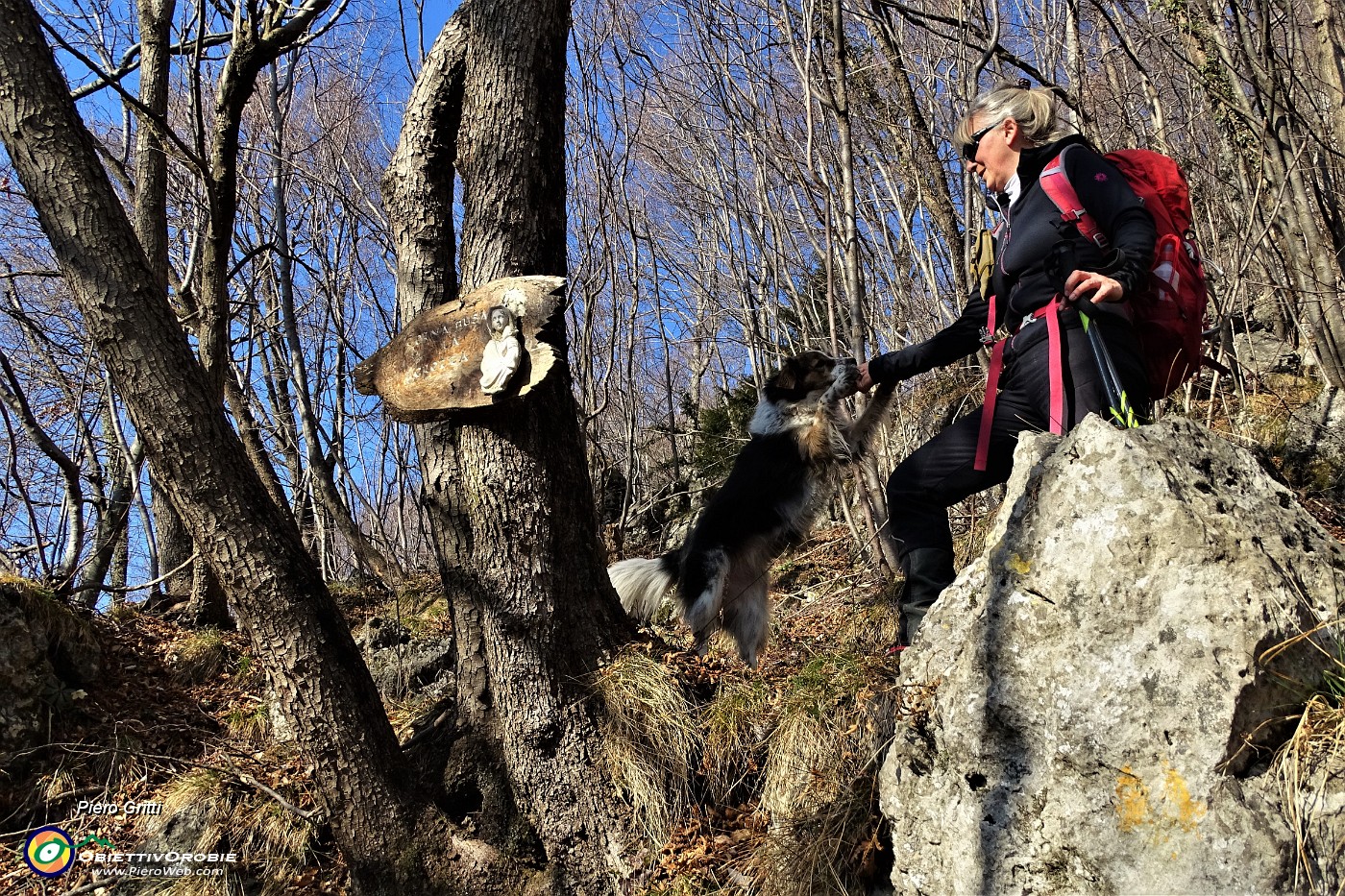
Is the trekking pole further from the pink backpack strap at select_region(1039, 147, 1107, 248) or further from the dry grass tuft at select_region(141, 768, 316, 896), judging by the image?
the dry grass tuft at select_region(141, 768, 316, 896)

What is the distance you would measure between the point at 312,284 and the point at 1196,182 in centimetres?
950

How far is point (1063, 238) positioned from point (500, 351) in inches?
71.4

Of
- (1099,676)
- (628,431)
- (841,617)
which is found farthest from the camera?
(628,431)

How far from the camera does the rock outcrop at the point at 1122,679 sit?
64.0 inches

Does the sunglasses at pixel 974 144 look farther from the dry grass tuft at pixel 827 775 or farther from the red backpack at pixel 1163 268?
the dry grass tuft at pixel 827 775

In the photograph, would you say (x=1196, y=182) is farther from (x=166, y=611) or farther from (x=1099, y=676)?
(x=166, y=611)

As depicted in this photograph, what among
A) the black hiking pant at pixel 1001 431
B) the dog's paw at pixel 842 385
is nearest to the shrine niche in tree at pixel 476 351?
the black hiking pant at pixel 1001 431

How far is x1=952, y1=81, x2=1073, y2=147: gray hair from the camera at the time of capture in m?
2.58

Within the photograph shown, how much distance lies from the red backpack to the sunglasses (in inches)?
9.5

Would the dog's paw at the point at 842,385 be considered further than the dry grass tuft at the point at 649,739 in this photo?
Yes

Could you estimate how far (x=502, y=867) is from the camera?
2.92m

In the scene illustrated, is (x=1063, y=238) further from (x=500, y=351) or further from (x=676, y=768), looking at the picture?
(x=676, y=768)

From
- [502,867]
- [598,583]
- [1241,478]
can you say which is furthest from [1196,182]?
[502,867]

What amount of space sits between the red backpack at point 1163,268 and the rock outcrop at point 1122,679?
515 millimetres
